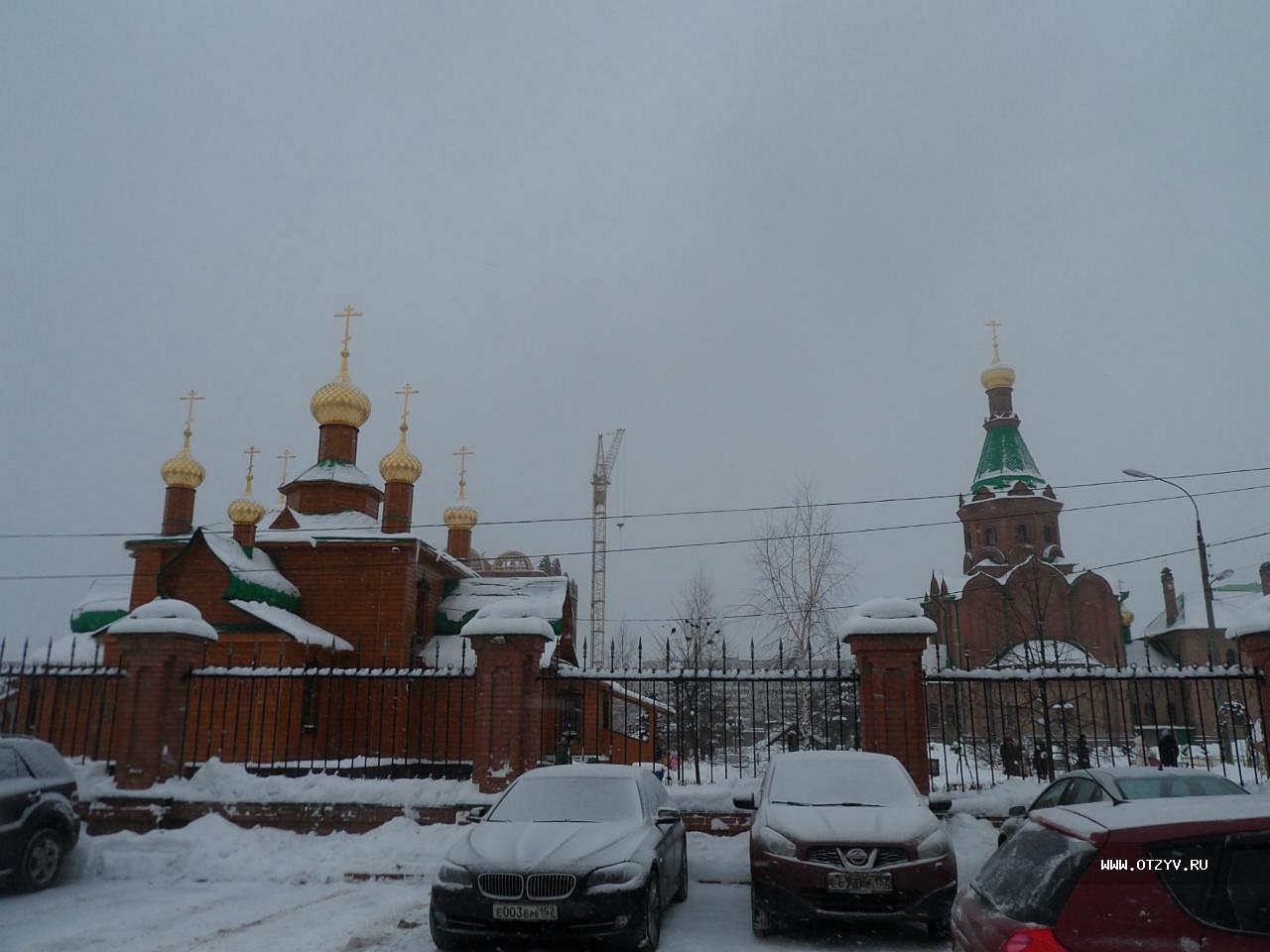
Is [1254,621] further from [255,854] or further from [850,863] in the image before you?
[255,854]

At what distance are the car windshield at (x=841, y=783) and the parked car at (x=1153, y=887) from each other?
3.96 meters

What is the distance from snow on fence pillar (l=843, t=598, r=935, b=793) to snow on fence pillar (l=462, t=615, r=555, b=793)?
3595 millimetres

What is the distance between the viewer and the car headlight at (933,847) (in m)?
6.88

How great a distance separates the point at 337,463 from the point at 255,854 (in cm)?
1990

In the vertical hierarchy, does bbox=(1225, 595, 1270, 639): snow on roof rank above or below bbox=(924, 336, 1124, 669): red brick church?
below

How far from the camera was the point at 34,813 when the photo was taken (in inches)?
335

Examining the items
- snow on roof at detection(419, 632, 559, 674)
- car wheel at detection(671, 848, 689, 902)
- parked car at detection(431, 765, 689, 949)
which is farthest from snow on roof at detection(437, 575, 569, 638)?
parked car at detection(431, 765, 689, 949)

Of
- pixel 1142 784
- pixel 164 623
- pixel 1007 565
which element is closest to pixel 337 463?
pixel 164 623

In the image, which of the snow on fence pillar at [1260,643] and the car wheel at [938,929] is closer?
the car wheel at [938,929]

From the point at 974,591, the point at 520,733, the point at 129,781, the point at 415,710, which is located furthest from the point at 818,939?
the point at 974,591

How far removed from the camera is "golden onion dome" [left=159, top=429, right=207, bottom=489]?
29.3 m

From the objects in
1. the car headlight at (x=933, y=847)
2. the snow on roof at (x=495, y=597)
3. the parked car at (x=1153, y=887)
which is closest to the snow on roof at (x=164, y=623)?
the car headlight at (x=933, y=847)

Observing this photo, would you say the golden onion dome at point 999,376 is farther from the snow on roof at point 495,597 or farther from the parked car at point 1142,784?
the parked car at point 1142,784

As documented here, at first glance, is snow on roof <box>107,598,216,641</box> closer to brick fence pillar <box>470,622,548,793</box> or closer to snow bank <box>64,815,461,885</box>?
snow bank <box>64,815,461,885</box>
